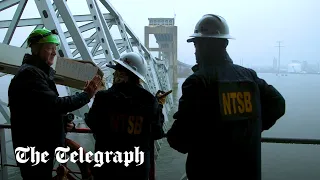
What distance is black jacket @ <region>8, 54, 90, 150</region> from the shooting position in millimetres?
1820

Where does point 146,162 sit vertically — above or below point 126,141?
below

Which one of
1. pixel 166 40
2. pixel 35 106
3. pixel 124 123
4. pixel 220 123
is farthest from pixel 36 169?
pixel 166 40

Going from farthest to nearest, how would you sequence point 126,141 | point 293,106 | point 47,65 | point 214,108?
point 293,106 < point 47,65 < point 126,141 < point 214,108

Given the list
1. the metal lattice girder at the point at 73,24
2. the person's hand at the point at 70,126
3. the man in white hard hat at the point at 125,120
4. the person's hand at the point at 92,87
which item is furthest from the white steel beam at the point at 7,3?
the man in white hard hat at the point at 125,120

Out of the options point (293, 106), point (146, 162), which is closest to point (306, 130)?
point (293, 106)

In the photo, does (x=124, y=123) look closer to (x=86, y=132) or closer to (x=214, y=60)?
(x=214, y=60)

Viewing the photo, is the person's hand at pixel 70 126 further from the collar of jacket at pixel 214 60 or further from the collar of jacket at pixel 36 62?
the collar of jacket at pixel 214 60

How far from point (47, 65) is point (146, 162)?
2.93ft

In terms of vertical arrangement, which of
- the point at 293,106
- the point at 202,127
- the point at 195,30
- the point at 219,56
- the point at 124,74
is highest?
the point at 195,30

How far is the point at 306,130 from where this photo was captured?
2567 cm

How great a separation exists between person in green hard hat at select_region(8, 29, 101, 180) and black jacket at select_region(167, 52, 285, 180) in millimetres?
787

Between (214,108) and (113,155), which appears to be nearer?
(214,108)

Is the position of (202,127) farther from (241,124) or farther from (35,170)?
(35,170)

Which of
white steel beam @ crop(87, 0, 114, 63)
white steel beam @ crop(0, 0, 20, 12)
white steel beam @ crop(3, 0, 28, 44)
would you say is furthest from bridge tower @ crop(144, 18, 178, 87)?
white steel beam @ crop(3, 0, 28, 44)
